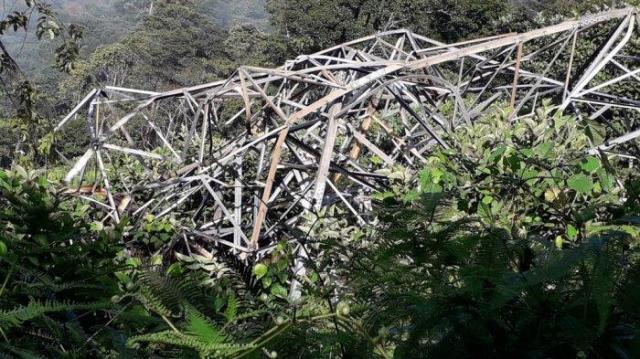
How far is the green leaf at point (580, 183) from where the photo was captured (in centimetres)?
240

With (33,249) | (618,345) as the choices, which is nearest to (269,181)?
(33,249)

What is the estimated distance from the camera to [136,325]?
4.99 ft

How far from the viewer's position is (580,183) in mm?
2420

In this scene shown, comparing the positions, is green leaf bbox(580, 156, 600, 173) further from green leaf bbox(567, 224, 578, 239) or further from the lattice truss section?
the lattice truss section

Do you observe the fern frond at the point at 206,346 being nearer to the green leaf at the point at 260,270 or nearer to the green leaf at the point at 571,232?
the green leaf at the point at 260,270

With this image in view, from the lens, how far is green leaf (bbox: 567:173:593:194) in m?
2.40

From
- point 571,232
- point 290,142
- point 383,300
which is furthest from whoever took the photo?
point 290,142

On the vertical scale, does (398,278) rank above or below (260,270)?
above

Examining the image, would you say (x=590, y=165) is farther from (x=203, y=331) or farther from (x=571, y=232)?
(x=203, y=331)

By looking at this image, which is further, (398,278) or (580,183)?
(580,183)

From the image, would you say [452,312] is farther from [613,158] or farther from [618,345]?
[613,158]

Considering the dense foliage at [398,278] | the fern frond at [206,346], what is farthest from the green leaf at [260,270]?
the fern frond at [206,346]

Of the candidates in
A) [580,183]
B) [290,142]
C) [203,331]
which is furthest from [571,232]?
[290,142]

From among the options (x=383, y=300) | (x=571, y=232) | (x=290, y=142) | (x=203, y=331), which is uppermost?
(x=203, y=331)
